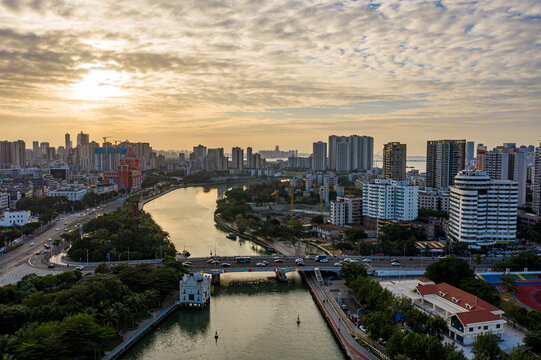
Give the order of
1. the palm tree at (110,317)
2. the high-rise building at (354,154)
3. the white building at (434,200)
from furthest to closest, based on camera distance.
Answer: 1. the high-rise building at (354,154)
2. the white building at (434,200)
3. the palm tree at (110,317)

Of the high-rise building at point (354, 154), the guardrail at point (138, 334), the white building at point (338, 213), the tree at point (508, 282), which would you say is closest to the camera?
the guardrail at point (138, 334)

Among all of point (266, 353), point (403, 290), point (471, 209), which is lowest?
point (266, 353)

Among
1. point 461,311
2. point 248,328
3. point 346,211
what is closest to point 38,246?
point 248,328

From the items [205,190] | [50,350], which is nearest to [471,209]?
[50,350]

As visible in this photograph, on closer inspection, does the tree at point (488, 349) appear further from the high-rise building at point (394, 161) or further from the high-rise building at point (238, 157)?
the high-rise building at point (238, 157)

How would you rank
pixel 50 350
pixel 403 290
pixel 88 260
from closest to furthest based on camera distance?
pixel 50 350 → pixel 403 290 → pixel 88 260

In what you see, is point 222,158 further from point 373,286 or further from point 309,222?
point 373,286

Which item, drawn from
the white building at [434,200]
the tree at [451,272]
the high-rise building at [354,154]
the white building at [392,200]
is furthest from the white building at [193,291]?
the high-rise building at [354,154]

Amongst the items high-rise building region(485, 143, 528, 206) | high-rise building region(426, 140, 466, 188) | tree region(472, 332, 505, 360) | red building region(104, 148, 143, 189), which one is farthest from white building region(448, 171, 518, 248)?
red building region(104, 148, 143, 189)

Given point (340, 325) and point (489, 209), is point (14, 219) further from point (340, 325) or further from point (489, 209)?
point (489, 209)
